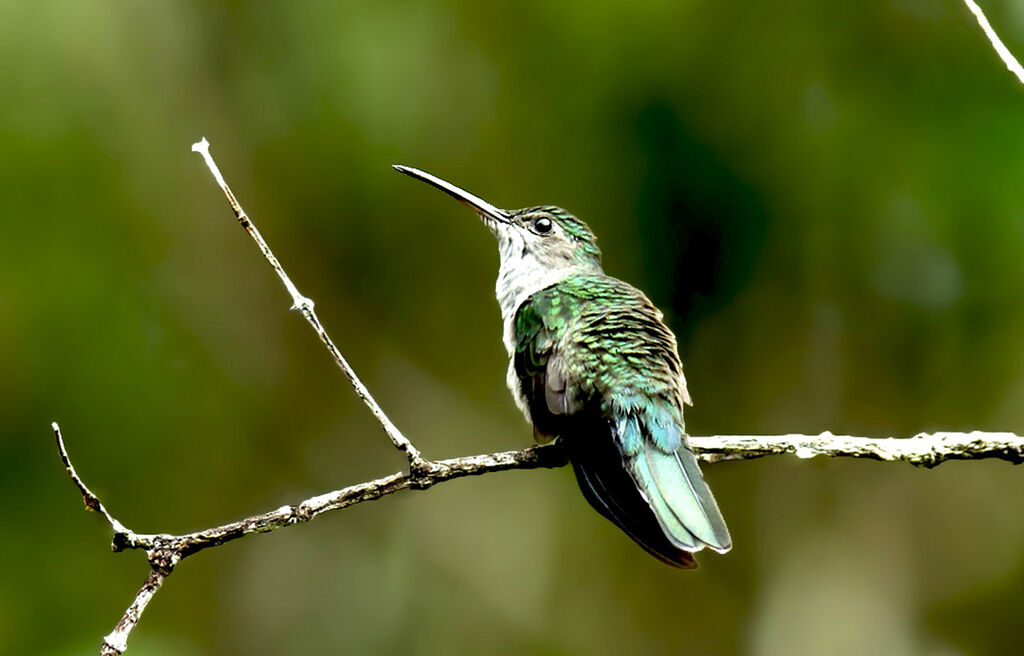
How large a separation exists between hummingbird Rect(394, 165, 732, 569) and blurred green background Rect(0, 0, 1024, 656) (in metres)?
3.17

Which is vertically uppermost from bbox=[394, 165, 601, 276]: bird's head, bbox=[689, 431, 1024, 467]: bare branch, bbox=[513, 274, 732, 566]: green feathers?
bbox=[394, 165, 601, 276]: bird's head

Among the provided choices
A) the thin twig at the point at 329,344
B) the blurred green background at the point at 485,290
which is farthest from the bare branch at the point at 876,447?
the blurred green background at the point at 485,290

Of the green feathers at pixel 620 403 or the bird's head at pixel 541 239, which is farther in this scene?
the bird's head at pixel 541 239

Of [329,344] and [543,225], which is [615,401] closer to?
[329,344]

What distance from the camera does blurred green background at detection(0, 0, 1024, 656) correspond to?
7.16 metres

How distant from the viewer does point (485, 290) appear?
844 cm

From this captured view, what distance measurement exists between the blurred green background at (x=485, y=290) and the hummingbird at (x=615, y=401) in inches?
125

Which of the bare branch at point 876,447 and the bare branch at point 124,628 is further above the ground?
the bare branch at point 124,628

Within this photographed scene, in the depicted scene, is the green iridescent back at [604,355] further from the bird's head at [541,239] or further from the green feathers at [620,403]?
the bird's head at [541,239]

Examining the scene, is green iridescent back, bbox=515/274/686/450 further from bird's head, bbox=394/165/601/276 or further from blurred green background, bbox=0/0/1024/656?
blurred green background, bbox=0/0/1024/656

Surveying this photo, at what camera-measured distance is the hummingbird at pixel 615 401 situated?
3.13 meters

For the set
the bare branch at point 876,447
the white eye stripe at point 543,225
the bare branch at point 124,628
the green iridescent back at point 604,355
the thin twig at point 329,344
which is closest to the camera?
the bare branch at point 124,628

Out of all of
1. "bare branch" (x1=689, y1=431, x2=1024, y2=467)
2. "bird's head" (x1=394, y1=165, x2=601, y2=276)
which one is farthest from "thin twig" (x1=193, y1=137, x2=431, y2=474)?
"bird's head" (x1=394, y1=165, x2=601, y2=276)

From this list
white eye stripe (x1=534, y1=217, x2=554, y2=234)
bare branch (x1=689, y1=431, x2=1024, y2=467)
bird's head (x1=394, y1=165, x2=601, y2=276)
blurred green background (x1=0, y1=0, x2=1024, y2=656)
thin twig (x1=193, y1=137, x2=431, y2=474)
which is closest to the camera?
thin twig (x1=193, y1=137, x2=431, y2=474)
